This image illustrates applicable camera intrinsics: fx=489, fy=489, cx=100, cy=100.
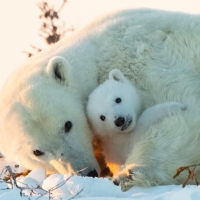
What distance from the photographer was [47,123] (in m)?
4.39

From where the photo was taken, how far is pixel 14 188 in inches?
131

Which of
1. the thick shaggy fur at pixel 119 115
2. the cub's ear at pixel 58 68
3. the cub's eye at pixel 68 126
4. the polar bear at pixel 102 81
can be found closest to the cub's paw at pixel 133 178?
the polar bear at pixel 102 81

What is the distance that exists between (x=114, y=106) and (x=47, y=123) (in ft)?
2.04

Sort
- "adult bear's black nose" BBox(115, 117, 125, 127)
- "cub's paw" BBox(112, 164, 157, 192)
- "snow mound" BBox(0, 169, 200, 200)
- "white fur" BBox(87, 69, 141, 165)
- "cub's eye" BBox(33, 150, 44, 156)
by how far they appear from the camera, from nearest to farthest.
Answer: "snow mound" BBox(0, 169, 200, 200) < "cub's paw" BBox(112, 164, 157, 192) < "adult bear's black nose" BBox(115, 117, 125, 127) < "white fur" BBox(87, 69, 141, 165) < "cub's eye" BBox(33, 150, 44, 156)

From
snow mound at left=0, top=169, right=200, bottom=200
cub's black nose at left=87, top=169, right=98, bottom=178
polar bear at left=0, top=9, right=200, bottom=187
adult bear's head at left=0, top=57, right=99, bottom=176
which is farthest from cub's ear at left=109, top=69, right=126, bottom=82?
snow mound at left=0, top=169, right=200, bottom=200

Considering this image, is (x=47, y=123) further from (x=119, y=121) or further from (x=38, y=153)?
(x=119, y=121)

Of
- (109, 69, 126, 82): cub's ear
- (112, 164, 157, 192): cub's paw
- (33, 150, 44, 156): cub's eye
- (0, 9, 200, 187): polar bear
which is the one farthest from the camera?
(109, 69, 126, 82): cub's ear

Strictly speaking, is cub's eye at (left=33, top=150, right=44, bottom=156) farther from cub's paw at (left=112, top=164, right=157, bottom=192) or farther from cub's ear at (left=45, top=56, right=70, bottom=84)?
cub's paw at (left=112, top=164, right=157, bottom=192)

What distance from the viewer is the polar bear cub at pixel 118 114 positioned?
14.1 feet

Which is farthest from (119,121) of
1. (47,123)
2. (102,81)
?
(102,81)

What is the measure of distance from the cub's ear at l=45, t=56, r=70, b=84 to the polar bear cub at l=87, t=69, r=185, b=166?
1.12ft

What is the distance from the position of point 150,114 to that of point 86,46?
1187mm

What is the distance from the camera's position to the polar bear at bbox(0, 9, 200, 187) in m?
4.02

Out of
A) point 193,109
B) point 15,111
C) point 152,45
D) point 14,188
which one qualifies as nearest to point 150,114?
point 193,109
